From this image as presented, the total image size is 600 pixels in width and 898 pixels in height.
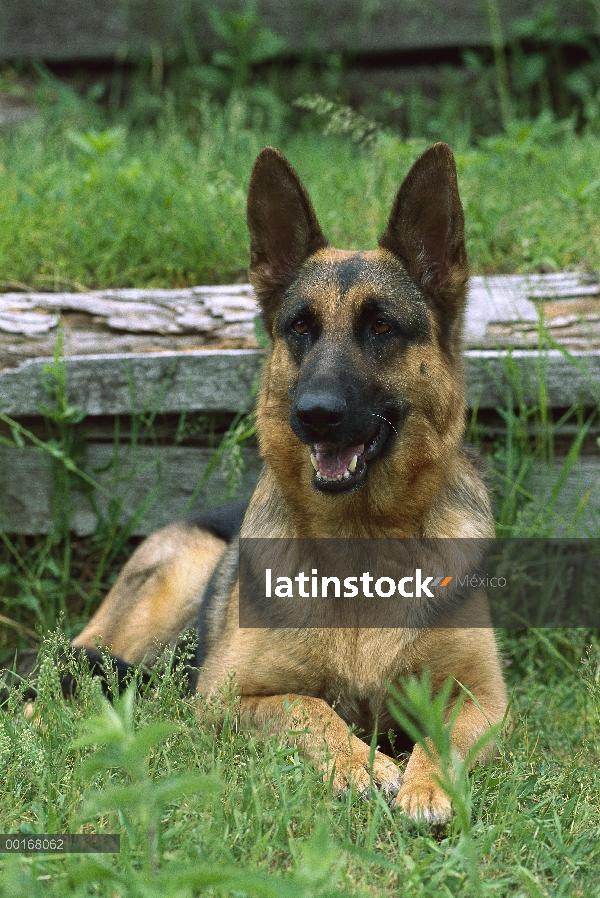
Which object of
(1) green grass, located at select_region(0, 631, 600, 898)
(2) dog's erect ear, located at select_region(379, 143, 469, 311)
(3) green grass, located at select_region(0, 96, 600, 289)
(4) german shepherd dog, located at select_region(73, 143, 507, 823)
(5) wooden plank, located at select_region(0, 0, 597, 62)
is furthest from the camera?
(5) wooden plank, located at select_region(0, 0, 597, 62)

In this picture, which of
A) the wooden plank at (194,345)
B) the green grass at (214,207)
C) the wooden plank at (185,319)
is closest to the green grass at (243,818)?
the wooden plank at (194,345)

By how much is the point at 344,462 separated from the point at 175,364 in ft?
4.87

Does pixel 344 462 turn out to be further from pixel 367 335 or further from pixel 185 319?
pixel 185 319

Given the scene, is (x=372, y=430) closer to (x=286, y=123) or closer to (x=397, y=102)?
(x=397, y=102)

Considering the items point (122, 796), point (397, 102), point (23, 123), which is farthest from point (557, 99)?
point (122, 796)

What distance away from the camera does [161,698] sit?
2865 millimetres

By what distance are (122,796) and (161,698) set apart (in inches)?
48.9

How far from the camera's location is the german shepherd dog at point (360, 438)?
9.83 feet

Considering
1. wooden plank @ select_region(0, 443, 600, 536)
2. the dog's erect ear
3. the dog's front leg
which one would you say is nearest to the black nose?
the dog's erect ear

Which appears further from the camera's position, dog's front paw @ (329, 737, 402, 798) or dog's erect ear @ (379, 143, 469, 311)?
dog's erect ear @ (379, 143, 469, 311)

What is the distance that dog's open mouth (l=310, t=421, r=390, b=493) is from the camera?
3006 millimetres

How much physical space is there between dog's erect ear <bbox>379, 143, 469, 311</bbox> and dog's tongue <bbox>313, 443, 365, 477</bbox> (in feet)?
2.17

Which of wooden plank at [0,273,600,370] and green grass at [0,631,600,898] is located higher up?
wooden plank at [0,273,600,370]

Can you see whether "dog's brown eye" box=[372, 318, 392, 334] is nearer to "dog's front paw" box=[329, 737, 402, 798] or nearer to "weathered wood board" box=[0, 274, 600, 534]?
"weathered wood board" box=[0, 274, 600, 534]
